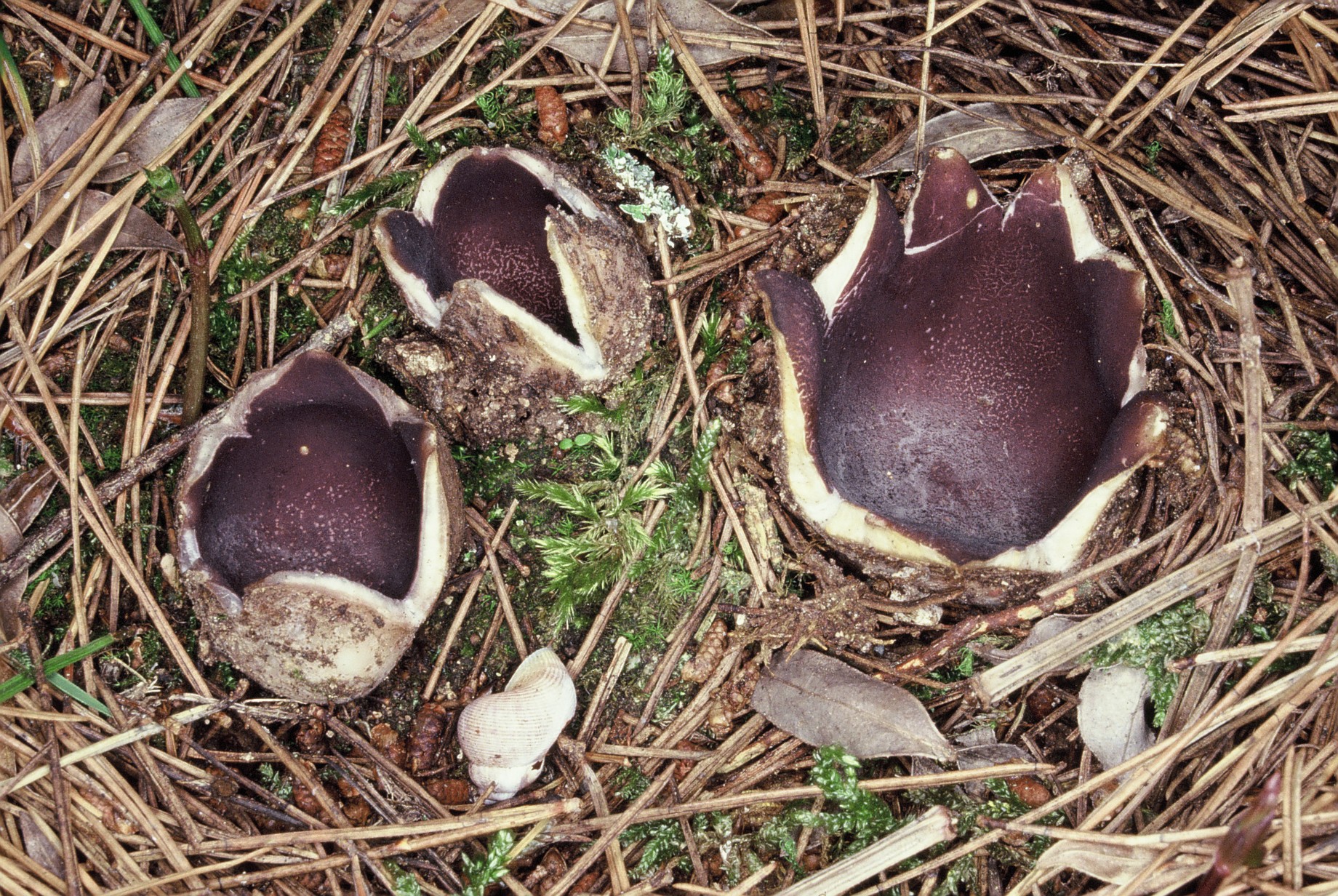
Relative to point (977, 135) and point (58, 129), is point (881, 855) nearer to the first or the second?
point (977, 135)

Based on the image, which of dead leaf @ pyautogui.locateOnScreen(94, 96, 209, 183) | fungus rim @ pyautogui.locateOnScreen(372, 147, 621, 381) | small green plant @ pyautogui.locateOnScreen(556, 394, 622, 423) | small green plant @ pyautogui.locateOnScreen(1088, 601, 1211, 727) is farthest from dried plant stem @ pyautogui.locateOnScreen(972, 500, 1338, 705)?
dead leaf @ pyautogui.locateOnScreen(94, 96, 209, 183)

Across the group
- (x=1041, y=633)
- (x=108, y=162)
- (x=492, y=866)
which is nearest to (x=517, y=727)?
(x=492, y=866)

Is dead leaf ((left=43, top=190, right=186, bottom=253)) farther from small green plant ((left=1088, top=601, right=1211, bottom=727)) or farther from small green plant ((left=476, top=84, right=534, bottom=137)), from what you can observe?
small green plant ((left=1088, top=601, right=1211, bottom=727))

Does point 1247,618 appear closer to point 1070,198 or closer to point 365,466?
point 1070,198

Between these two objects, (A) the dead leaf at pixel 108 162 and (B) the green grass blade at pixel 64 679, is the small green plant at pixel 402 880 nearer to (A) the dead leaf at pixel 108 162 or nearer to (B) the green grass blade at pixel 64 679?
(B) the green grass blade at pixel 64 679

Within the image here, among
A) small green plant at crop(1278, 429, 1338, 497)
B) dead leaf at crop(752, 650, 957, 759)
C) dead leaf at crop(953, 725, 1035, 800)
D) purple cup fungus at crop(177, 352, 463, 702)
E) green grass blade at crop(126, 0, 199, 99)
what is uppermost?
green grass blade at crop(126, 0, 199, 99)

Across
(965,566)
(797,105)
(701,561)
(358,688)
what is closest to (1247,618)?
(965,566)

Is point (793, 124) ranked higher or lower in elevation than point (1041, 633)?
higher
